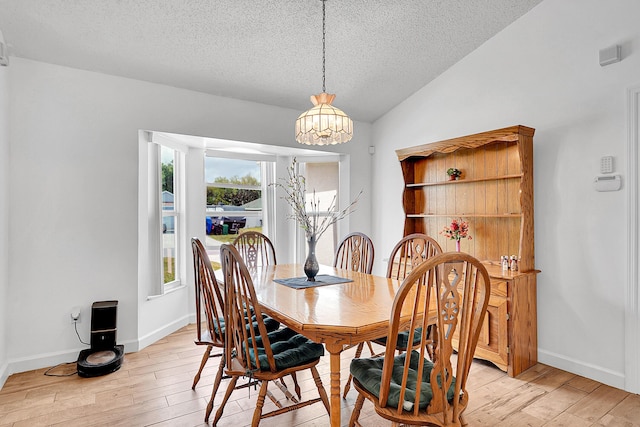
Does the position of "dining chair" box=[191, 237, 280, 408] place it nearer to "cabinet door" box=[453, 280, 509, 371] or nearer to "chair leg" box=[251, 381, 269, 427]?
"chair leg" box=[251, 381, 269, 427]

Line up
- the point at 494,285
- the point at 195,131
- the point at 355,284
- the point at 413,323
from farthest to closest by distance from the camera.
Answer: the point at 195,131 → the point at 494,285 → the point at 355,284 → the point at 413,323

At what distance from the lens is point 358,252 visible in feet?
10.8

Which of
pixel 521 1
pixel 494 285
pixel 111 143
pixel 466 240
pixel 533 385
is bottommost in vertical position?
pixel 533 385

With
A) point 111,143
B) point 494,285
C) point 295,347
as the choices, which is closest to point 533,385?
point 494,285

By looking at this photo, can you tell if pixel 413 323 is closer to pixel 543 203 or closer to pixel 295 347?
pixel 295 347

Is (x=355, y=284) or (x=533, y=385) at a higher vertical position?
(x=355, y=284)

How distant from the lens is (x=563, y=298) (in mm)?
2965

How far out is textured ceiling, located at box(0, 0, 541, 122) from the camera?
2.63m

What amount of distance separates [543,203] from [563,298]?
780 millimetres

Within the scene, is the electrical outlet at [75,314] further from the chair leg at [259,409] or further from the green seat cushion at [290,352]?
the chair leg at [259,409]

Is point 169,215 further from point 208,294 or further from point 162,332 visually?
point 208,294

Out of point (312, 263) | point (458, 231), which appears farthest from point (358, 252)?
point (458, 231)

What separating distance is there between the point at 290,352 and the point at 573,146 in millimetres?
2652

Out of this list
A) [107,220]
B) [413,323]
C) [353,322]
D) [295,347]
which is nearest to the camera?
[413,323]
